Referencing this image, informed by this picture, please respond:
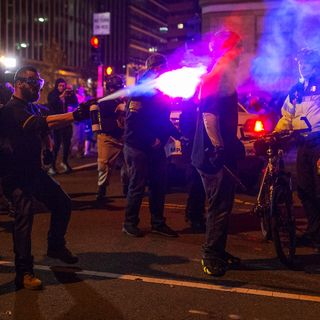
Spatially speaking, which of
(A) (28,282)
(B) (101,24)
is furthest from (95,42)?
A: (A) (28,282)

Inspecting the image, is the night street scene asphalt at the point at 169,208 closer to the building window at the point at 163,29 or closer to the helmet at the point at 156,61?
the helmet at the point at 156,61

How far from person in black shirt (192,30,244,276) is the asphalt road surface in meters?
0.32

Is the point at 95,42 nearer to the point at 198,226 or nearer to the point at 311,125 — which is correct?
the point at 198,226

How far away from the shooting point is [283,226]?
18.0 feet

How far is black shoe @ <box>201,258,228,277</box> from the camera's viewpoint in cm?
495

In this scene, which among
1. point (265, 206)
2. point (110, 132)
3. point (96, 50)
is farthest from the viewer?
point (96, 50)

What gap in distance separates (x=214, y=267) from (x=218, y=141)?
3.64 ft

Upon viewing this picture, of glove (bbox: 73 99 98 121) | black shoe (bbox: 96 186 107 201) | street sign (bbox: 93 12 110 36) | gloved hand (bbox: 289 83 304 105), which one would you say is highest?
street sign (bbox: 93 12 110 36)

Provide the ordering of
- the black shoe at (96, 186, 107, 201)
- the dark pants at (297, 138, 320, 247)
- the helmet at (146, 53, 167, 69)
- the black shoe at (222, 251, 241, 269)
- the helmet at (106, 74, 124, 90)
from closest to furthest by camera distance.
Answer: the black shoe at (222, 251, 241, 269) → the dark pants at (297, 138, 320, 247) → the helmet at (146, 53, 167, 69) → the helmet at (106, 74, 124, 90) → the black shoe at (96, 186, 107, 201)

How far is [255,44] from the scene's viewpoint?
22500 millimetres

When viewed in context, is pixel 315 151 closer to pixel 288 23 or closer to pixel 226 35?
pixel 226 35

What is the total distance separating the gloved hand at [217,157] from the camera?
188 inches

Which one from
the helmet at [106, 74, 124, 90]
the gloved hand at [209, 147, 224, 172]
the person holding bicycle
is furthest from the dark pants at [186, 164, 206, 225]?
the helmet at [106, 74, 124, 90]

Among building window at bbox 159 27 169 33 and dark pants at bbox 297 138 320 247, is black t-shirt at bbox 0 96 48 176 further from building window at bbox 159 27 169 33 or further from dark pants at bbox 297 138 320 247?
building window at bbox 159 27 169 33
